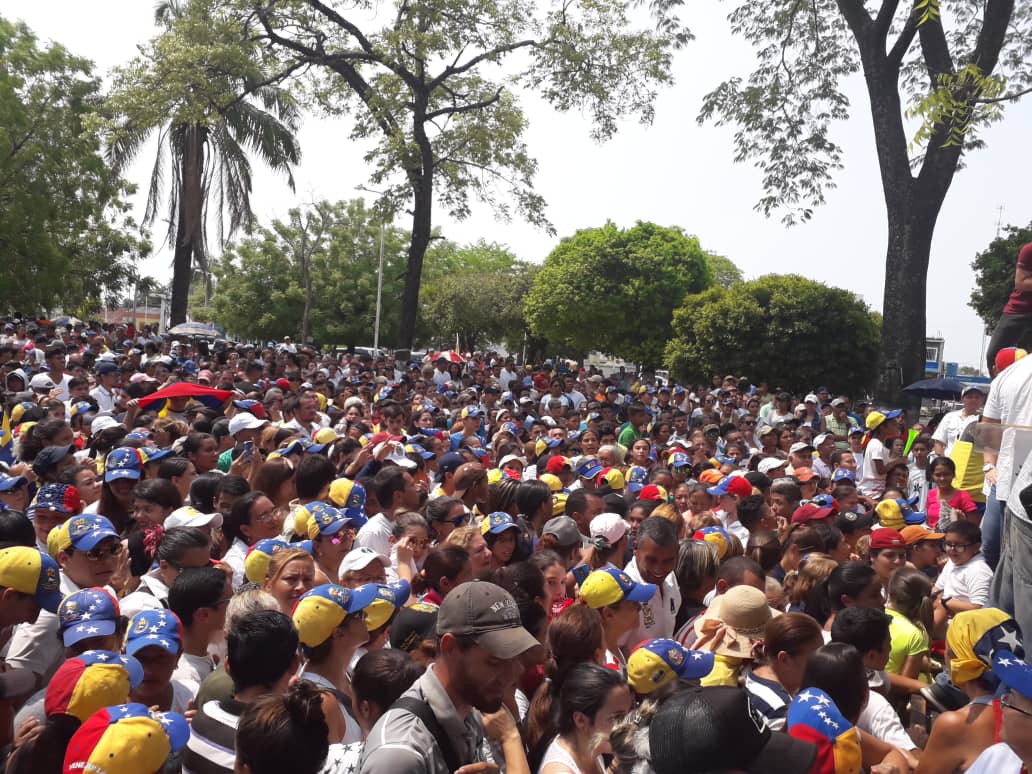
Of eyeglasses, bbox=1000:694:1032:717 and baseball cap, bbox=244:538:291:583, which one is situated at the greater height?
eyeglasses, bbox=1000:694:1032:717

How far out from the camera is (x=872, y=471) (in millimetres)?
10805

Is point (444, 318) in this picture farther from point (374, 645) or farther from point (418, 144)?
point (374, 645)

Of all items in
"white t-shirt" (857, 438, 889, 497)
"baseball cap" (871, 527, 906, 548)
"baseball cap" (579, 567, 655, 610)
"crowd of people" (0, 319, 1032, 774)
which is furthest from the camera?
"white t-shirt" (857, 438, 889, 497)

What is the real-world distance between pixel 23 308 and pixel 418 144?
15.9 m

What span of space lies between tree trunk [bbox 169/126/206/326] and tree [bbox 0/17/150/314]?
2772 mm

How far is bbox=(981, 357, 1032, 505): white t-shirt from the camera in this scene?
13.0ft

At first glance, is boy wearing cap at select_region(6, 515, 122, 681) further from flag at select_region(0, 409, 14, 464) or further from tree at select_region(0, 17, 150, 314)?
tree at select_region(0, 17, 150, 314)

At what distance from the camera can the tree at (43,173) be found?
25203mm

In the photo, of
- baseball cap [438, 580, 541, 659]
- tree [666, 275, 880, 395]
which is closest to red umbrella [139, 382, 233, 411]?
baseball cap [438, 580, 541, 659]

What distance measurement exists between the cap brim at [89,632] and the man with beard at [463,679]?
1539mm

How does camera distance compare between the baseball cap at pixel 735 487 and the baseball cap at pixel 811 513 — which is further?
the baseball cap at pixel 735 487

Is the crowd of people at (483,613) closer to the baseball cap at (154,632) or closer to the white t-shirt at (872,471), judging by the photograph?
the baseball cap at (154,632)

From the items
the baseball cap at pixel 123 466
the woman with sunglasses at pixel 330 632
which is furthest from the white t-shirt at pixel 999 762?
the baseball cap at pixel 123 466

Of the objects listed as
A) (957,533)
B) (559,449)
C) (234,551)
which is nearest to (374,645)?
(234,551)
